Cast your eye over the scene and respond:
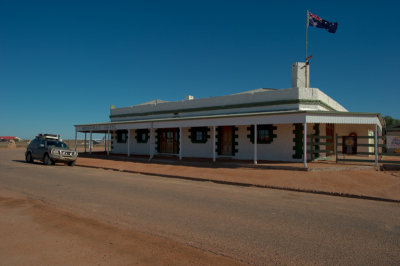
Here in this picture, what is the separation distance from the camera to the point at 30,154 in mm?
20203

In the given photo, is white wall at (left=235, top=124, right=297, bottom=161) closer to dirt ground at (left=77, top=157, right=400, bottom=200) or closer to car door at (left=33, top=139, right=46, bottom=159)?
dirt ground at (left=77, top=157, right=400, bottom=200)

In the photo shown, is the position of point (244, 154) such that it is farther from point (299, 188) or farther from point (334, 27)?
point (334, 27)

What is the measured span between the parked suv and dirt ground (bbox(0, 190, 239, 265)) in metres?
13.3

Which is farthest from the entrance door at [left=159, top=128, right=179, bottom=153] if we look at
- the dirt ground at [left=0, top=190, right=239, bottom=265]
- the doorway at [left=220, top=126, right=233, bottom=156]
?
the dirt ground at [left=0, top=190, right=239, bottom=265]

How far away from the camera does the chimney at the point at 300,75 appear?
18.5 meters

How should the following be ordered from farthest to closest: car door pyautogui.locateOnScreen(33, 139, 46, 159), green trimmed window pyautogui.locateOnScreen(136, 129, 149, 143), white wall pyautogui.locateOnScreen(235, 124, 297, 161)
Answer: green trimmed window pyautogui.locateOnScreen(136, 129, 149, 143)
car door pyautogui.locateOnScreen(33, 139, 46, 159)
white wall pyautogui.locateOnScreen(235, 124, 297, 161)

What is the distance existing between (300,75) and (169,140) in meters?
10.5

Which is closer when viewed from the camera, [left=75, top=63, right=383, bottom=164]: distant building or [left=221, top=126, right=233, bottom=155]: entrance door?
[left=75, top=63, right=383, bottom=164]: distant building

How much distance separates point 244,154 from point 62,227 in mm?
13689

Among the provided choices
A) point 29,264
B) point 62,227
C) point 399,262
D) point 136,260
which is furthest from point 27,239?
point 399,262

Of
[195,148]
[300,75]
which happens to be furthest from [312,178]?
[195,148]

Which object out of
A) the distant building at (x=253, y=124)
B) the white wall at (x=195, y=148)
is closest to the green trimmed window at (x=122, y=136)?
the distant building at (x=253, y=124)

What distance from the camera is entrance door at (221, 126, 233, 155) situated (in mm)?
18969

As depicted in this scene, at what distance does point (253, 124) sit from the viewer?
15867mm
